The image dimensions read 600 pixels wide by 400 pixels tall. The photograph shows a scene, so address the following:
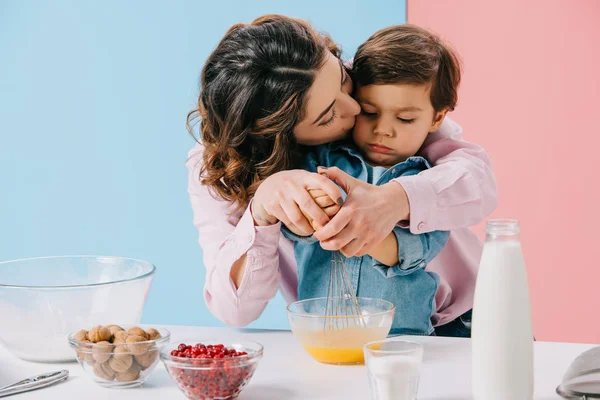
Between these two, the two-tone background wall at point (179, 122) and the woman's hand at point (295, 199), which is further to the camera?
the two-tone background wall at point (179, 122)

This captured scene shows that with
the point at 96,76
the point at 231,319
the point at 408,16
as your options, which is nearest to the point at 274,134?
the point at 231,319

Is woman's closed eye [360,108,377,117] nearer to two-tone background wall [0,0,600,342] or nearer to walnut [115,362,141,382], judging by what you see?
walnut [115,362,141,382]

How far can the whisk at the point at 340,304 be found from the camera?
3.76 feet

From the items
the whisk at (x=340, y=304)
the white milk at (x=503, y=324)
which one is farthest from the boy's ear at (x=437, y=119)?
the white milk at (x=503, y=324)

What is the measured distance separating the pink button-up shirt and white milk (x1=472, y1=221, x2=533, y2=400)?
36cm

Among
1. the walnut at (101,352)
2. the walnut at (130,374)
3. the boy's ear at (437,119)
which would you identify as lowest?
the walnut at (130,374)

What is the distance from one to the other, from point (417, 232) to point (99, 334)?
1.77 ft

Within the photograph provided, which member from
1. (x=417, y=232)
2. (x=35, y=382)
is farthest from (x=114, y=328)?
(x=417, y=232)

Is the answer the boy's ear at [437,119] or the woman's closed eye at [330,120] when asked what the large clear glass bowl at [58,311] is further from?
the boy's ear at [437,119]

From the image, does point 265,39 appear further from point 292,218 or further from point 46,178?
point 46,178

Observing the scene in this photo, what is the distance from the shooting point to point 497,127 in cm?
300

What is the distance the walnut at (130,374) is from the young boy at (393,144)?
1.33 ft

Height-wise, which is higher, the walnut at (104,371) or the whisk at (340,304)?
the whisk at (340,304)

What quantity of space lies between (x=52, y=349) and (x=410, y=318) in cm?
62
